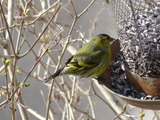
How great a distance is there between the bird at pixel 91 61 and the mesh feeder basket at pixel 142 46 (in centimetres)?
29

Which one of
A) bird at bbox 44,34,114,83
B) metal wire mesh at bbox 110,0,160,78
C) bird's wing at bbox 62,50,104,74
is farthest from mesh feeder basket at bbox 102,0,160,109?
bird's wing at bbox 62,50,104,74

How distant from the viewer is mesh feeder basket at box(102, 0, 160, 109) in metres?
2.92

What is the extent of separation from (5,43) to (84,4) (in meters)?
4.05

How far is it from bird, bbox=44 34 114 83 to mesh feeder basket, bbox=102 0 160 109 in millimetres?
288

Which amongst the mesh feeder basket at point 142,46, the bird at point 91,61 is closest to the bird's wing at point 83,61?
the bird at point 91,61

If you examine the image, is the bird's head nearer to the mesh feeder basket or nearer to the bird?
the bird

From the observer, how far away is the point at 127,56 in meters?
3.11

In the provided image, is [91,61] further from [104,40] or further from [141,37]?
[141,37]

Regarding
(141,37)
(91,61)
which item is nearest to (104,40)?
(91,61)

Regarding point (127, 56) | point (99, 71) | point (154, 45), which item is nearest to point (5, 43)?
point (99, 71)

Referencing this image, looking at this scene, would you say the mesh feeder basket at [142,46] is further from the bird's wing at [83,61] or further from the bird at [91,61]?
the bird's wing at [83,61]

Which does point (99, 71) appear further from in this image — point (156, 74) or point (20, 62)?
point (20, 62)

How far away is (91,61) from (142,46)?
2.48 feet

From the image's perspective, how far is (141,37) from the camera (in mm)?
2936
